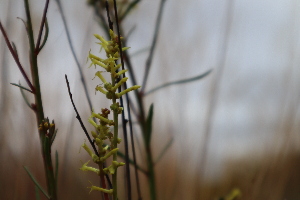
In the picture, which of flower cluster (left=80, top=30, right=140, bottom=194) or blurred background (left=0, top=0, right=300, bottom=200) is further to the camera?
blurred background (left=0, top=0, right=300, bottom=200)

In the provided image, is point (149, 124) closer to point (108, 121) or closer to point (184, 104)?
point (108, 121)

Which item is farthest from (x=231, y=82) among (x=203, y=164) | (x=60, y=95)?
(x=60, y=95)

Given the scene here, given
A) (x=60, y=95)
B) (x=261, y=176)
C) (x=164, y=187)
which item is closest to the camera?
(x=261, y=176)

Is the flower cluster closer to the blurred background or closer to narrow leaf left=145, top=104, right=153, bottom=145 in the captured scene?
narrow leaf left=145, top=104, right=153, bottom=145

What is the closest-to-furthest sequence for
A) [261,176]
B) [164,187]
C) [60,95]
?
1. [261,176]
2. [164,187]
3. [60,95]

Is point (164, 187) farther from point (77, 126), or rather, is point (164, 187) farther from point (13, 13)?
point (13, 13)

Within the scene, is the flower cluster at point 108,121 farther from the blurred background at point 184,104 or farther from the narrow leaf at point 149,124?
the blurred background at point 184,104

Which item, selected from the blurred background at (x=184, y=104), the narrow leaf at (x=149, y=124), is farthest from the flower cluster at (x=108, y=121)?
the blurred background at (x=184, y=104)

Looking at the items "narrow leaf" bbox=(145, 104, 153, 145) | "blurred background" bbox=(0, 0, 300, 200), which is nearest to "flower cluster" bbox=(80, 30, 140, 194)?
"narrow leaf" bbox=(145, 104, 153, 145)
